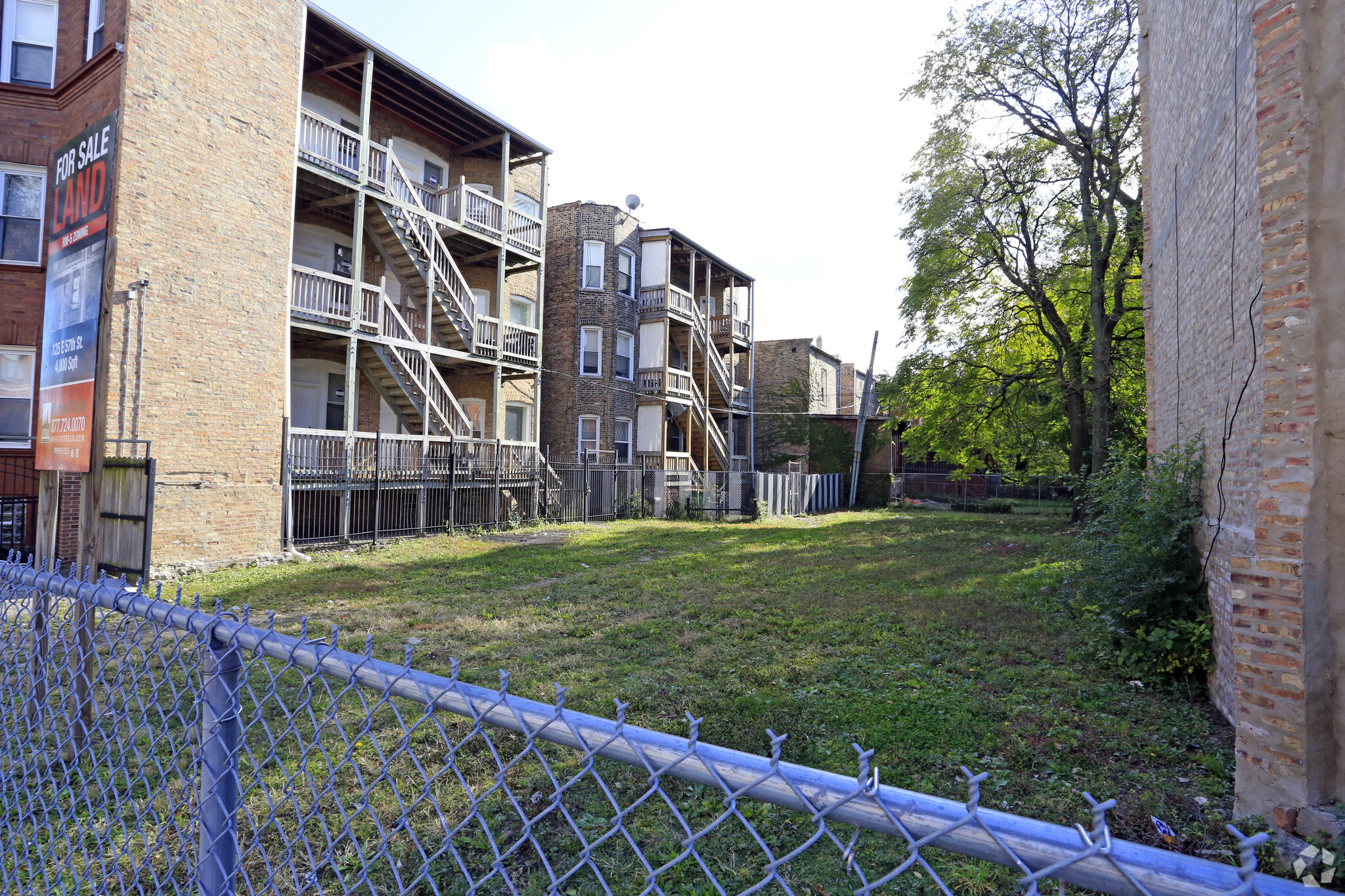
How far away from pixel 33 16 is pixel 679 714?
18.3m

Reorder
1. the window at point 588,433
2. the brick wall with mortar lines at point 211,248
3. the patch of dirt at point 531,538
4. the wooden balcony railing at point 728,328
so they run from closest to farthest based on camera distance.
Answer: the brick wall with mortar lines at point 211,248 → the patch of dirt at point 531,538 → the window at point 588,433 → the wooden balcony railing at point 728,328

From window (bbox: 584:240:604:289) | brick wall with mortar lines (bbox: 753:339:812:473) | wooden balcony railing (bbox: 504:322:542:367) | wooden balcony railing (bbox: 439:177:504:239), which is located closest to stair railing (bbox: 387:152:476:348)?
wooden balcony railing (bbox: 439:177:504:239)

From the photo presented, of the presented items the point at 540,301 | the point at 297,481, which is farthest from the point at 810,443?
the point at 297,481

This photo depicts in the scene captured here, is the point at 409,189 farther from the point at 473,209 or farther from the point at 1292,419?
the point at 1292,419

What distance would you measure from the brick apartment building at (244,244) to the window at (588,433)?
20.3 ft

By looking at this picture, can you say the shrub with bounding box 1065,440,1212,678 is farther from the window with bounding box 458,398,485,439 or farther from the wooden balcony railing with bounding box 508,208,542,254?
the window with bounding box 458,398,485,439

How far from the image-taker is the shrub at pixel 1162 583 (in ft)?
20.9

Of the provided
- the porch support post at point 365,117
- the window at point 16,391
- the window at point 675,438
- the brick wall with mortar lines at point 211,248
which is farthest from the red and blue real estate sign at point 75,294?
the window at point 675,438

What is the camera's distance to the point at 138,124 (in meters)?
11.2

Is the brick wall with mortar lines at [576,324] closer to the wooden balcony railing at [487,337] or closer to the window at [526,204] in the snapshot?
the window at [526,204]

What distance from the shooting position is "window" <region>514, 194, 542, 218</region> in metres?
24.0

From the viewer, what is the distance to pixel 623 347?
2712 cm

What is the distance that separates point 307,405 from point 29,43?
842cm

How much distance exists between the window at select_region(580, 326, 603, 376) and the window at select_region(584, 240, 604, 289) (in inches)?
64.8
